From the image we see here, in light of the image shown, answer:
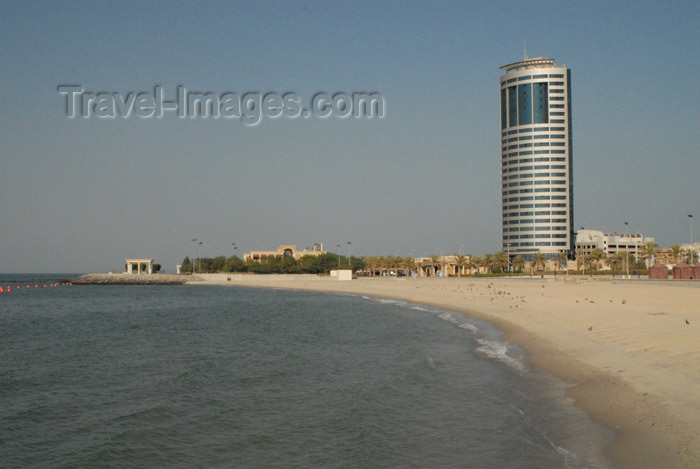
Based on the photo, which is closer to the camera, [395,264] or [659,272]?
[659,272]

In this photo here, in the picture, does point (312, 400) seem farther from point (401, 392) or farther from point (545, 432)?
point (545, 432)

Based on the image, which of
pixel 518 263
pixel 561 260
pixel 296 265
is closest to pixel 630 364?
pixel 296 265

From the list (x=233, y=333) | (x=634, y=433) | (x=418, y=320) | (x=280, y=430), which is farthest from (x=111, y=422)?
(x=418, y=320)

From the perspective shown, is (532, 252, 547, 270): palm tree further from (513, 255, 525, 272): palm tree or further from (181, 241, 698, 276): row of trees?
(513, 255, 525, 272): palm tree

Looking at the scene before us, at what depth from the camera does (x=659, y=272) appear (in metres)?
95.9

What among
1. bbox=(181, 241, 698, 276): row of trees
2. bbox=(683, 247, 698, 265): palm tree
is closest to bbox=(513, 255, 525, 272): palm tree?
bbox=(181, 241, 698, 276): row of trees

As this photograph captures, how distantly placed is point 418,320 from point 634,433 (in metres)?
32.0

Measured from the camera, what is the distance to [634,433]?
496 inches

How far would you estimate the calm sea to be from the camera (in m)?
13.0

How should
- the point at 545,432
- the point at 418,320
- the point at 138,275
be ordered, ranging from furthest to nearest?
the point at 138,275 → the point at 418,320 → the point at 545,432

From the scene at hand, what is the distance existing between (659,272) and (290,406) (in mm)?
94188

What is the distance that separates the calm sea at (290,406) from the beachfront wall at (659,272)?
74501mm

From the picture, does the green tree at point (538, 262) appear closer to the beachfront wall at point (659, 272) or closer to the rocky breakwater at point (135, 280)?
the beachfront wall at point (659, 272)

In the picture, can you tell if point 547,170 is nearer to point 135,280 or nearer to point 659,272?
point 659,272
